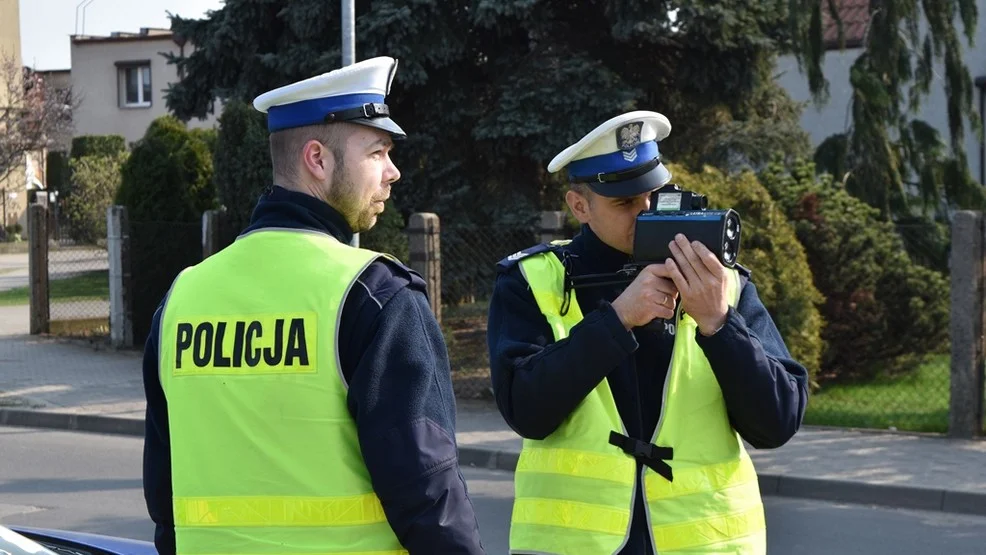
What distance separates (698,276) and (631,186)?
0.47 m

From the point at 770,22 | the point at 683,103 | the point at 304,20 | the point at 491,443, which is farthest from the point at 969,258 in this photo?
the point at 304,20

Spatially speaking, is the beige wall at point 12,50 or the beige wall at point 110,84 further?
the beige wall at point 110,84

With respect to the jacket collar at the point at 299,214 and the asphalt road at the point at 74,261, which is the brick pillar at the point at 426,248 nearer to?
the asphalt road at the point at 74,261

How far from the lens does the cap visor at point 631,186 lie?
3.09 metres

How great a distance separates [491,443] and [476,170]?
6.64 metres

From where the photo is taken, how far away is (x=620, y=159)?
10.2 feet

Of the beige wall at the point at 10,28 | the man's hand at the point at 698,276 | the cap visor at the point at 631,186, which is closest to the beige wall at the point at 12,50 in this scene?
the beige wall at the point at 10,28

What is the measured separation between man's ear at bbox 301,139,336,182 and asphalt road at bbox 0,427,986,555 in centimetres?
507

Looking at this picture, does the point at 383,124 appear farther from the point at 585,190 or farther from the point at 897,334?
the point at 897,334

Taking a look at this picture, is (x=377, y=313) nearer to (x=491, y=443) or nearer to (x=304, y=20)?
(x=491, y=443)

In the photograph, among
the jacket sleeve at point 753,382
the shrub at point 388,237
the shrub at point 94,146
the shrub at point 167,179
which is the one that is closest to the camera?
the jacket sleeve at point 753,382

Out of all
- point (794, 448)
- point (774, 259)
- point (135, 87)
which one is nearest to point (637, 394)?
point (794, 448)

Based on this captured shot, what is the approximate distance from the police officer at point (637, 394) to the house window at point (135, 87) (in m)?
51.1

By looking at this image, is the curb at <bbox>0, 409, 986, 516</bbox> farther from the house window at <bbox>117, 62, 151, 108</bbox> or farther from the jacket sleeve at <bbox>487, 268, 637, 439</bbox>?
the house window at <bbox>117, 62, 151, 108</bbox>
